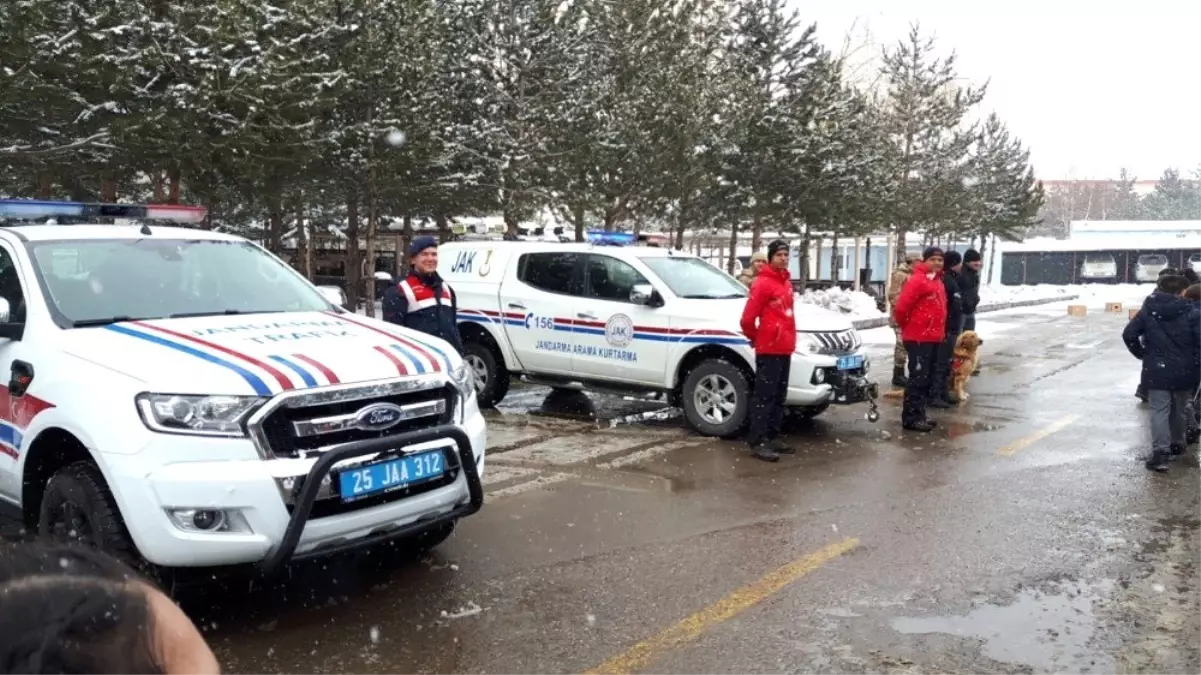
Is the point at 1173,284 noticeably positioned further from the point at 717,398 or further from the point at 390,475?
the point at 390,475

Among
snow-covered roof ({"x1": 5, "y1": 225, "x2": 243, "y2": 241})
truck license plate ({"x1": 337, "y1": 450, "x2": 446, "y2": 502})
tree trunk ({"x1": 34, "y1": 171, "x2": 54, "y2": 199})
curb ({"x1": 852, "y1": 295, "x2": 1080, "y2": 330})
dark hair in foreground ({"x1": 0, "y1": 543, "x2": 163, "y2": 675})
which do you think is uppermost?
tree trunk ({"x1": 34, "y1": 171, "x2": 54, "y2": 199})

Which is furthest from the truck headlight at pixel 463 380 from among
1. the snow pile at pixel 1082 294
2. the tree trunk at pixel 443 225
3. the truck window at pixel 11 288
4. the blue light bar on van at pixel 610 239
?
the snow pile at pixel 1082 294

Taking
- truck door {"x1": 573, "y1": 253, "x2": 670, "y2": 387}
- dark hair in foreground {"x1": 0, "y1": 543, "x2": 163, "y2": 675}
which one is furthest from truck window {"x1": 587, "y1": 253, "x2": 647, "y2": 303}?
dark hair in foreground {"x1": 0, "y1": 543, "x2": 163, "y2": 675}

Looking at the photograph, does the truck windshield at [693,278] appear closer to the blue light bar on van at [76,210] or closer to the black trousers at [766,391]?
the black trousers at [766,391]

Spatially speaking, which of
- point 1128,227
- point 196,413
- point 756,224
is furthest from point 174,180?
point 1128,227

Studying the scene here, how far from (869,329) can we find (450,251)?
1389cm

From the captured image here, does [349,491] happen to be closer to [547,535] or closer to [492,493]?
[547,535]

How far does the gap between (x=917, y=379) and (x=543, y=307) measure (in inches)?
149

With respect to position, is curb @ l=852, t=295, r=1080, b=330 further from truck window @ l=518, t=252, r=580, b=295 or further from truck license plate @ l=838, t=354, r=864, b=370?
truck window @ l=518, t=252, r=580, b=295

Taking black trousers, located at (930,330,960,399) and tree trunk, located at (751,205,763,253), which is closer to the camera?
black trousers, located at (930,330,960,399)

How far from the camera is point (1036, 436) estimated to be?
9.15 metres

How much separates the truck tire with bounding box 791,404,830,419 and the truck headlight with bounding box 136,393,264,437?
599 cm

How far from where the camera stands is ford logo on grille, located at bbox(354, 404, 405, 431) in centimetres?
421

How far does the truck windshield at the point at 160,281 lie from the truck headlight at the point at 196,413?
964mm
